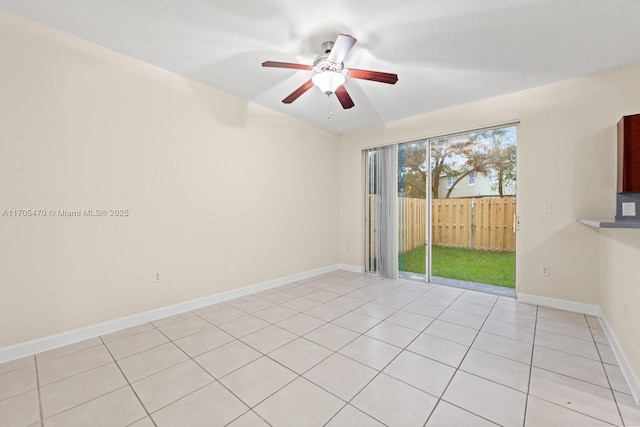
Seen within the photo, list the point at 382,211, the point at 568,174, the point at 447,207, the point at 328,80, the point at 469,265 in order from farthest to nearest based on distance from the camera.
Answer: the point at 447,207
the point at 469,265
the point at 382,211
the point at 568,174
the point at 328,80

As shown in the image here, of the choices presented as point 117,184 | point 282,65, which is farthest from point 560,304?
point 117,184

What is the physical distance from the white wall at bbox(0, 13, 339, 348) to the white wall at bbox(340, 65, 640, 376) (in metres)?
3.40

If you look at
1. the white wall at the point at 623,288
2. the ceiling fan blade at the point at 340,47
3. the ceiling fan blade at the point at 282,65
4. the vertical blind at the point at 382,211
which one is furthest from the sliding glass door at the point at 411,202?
the ceiling fan blade at the point at 282,65

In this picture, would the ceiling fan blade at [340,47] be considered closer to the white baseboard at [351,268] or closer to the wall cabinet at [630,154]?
the wall cabinet at [630,154]

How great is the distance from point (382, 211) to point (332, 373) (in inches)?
125

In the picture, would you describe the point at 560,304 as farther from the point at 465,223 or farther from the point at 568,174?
the point at 465,223

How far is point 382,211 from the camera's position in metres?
4.60

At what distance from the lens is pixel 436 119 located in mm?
3920

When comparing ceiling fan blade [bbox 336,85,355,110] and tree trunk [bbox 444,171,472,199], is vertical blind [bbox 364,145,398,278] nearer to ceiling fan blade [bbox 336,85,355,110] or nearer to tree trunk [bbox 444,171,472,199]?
tree trunk [bbox 444,171,472,199]

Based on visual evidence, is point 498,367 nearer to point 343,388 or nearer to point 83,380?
point 343,388

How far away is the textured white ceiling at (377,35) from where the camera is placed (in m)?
1.91

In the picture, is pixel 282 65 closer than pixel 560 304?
Yes

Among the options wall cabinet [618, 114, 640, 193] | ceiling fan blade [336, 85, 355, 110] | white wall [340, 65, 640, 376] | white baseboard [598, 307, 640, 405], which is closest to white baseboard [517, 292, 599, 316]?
white wall [340, 65, 640, 376]

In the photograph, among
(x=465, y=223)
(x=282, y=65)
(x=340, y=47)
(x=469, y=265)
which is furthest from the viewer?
(x=465, y=223)
